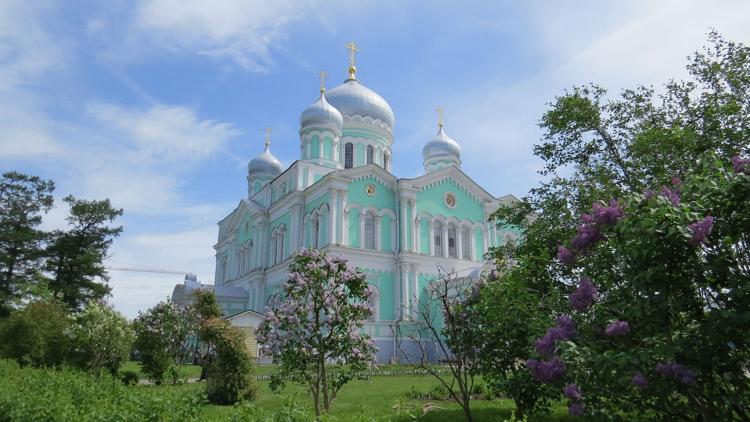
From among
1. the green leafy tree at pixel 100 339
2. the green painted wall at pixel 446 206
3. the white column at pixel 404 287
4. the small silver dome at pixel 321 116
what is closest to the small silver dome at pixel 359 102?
the small silver dome at pixel 321 116

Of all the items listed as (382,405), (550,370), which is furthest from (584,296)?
(382,405)

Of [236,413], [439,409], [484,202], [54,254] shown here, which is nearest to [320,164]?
[484,202]

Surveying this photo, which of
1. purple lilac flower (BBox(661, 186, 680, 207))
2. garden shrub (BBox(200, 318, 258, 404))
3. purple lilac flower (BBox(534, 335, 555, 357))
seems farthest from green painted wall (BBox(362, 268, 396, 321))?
purple lilac flower (BBox(661, 186, 680, 207))

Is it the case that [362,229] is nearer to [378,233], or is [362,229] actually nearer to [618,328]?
[378,233]

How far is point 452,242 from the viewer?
2831 cm

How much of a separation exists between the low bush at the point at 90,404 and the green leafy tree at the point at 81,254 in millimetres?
27627

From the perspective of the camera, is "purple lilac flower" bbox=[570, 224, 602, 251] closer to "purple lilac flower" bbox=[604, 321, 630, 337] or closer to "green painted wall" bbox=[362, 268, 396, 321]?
"purple lilac flower" bbox=[604, 321, 630, 337]

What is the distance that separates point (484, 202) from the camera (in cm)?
2973

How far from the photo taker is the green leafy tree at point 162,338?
16094 mm

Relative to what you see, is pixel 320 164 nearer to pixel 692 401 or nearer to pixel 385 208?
pixel 385 208

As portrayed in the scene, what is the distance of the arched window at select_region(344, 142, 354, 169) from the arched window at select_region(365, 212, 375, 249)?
6.65 meters

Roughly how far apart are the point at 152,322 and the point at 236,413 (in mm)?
14021

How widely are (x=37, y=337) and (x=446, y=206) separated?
19582mm

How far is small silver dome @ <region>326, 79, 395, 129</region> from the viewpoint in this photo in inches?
1321
